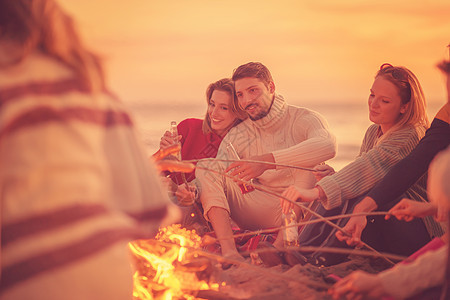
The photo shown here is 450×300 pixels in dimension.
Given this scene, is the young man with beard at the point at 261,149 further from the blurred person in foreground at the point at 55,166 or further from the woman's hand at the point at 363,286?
the blurred person in foreground at the point at 55,166

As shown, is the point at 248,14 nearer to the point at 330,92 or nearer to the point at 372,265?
the point at 330,92

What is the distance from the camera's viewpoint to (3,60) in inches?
44.1

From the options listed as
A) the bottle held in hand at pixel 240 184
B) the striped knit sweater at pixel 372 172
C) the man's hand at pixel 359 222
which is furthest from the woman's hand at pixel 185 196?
the man's hand at pixel 359 222

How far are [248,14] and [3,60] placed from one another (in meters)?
14.0

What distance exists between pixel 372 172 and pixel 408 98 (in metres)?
0.47

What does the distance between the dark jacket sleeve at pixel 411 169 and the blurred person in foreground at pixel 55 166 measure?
1.65 meters

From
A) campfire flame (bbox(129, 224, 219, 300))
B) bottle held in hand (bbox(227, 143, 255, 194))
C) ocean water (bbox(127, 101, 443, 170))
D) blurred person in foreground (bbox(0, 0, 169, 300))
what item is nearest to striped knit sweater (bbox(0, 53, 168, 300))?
blurred person in foreground (bbox(0, 0, 169, 300))

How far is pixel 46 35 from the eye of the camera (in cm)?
117

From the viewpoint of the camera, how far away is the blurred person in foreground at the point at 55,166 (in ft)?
3.62

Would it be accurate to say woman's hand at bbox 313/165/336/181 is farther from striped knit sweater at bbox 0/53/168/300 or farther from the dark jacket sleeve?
striped knit sweater at bbox 0/53/168/300

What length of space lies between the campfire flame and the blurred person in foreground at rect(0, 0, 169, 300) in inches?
43.8

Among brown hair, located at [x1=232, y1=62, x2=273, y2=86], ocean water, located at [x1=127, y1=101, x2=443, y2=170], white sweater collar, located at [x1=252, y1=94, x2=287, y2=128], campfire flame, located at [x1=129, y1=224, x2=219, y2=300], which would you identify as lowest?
ocean water, located at [x1=127, y1=101, x2=443, y2=170]

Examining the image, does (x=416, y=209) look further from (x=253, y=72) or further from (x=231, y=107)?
(x=231, y=107)

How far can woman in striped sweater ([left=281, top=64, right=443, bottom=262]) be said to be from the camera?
272 cm
